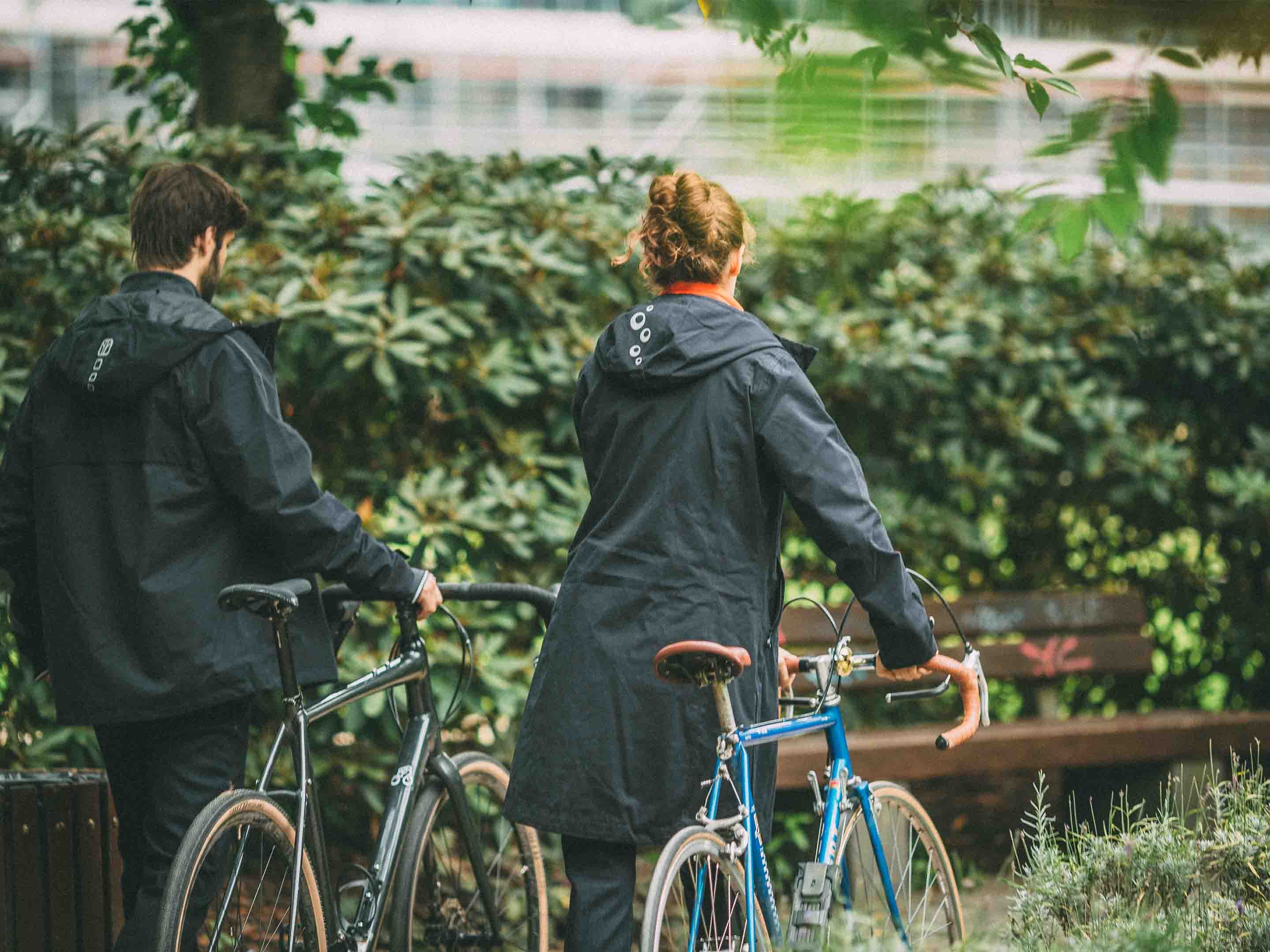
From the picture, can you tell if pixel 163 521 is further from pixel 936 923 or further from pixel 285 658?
pixel 936 923

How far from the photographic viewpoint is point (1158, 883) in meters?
2.92

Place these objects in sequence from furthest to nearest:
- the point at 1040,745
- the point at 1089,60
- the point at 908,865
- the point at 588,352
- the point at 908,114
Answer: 1. the point at 1040,745
2. the point at 588,352
3. the point at 908,865
4. the point at 1089,60
5. the point at 908,114

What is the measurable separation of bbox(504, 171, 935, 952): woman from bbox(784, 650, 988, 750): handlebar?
63 millimetres

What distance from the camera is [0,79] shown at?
2683 cm

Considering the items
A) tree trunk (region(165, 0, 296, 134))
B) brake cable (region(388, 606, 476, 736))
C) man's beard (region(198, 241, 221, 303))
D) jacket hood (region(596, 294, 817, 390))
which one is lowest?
brake cable (region(388, 606, 476, 736))

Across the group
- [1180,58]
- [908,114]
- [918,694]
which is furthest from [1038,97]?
[918,694]

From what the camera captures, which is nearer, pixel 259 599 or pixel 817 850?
pixel 259 599

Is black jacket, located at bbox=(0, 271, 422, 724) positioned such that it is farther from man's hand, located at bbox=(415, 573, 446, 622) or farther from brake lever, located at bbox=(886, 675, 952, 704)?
brake lever, located at bbox=(886, 675, 952, 704)

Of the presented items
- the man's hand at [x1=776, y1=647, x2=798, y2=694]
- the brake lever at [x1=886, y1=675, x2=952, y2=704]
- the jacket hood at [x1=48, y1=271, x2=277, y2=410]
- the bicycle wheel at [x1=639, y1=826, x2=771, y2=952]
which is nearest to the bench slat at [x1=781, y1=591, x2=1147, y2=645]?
the man's hand at [x1=776, y1=647, x2=798, y2=694]

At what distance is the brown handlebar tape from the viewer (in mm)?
2566

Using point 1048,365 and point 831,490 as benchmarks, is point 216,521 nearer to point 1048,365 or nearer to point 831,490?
point 831,490

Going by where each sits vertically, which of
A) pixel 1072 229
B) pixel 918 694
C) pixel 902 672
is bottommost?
pixel 918 694

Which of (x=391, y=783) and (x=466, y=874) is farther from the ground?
(x=391, y=783)

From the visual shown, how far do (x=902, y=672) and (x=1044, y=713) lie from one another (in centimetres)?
283
